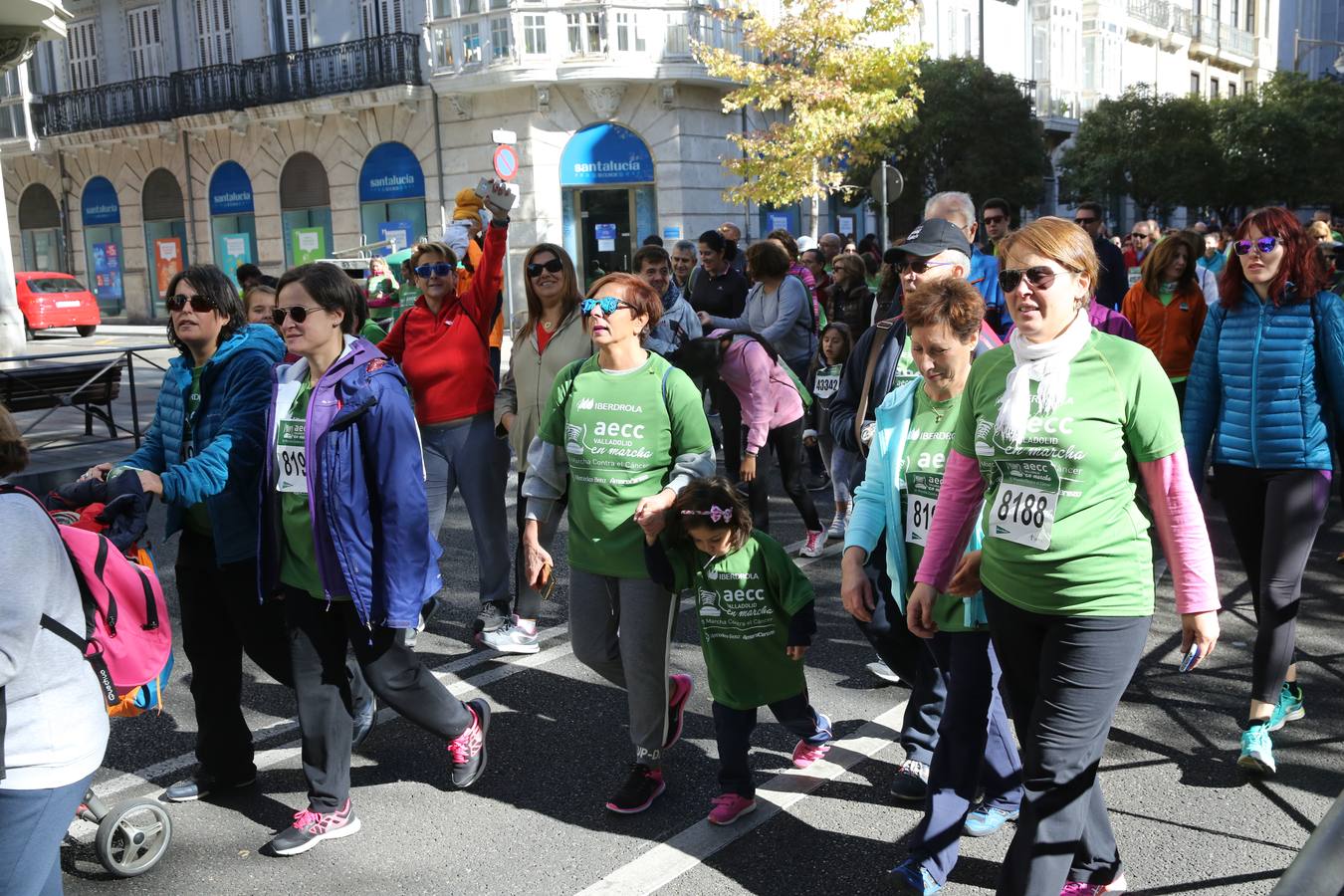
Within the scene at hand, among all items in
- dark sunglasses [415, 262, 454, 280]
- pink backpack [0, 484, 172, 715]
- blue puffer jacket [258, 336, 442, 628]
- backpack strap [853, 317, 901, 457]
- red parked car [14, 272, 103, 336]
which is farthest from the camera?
red parked car [14, 272, 103, 336]

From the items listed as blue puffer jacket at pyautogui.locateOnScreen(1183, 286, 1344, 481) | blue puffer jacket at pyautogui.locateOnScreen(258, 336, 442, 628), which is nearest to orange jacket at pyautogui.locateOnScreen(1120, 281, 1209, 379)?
blue puffer jacket at pyautogui.locateOnScreen(1183, 286, 1344, 481)

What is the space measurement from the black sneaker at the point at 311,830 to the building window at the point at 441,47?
25.2 m

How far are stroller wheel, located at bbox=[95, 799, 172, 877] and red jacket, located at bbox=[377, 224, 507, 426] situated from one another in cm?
254

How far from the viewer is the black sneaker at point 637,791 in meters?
4.28

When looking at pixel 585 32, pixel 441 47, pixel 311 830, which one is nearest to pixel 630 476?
pixel 311 830

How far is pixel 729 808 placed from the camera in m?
4.14

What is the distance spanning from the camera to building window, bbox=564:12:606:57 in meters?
26.0

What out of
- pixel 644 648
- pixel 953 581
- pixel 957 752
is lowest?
pixel 957 752

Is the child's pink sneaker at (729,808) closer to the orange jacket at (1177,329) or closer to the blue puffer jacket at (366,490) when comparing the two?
the blue puffer jacket at (366,490)

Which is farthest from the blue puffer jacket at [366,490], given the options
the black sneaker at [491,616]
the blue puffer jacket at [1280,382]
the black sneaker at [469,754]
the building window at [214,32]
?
the building window at [214,32]

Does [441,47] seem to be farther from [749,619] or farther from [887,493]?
[887,493]

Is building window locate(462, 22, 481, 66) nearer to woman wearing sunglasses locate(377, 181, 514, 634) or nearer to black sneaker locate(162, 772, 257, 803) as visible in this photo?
woman wearing sunglasses locate(377, 181, 514, 634)

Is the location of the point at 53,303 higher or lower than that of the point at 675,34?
lower

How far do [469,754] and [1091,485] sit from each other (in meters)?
2.47
